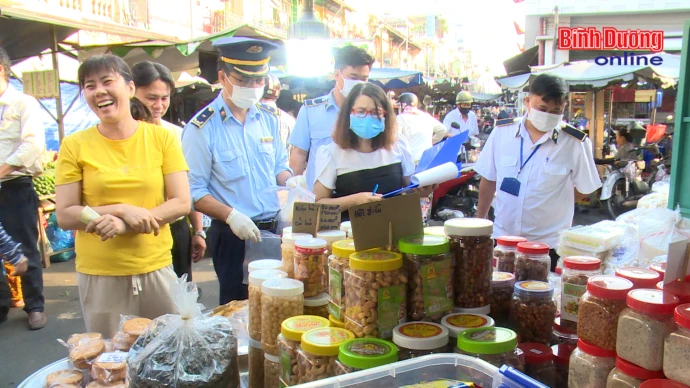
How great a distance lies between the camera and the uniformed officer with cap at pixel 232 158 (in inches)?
107

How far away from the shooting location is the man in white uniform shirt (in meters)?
2.98

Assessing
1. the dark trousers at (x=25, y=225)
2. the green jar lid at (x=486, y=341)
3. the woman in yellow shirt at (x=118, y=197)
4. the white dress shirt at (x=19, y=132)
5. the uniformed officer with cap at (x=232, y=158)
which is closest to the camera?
the green jar lid at (x=486, y=341)

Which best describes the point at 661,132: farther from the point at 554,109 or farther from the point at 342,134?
the point at 342,134

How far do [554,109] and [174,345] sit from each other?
8.21 ft

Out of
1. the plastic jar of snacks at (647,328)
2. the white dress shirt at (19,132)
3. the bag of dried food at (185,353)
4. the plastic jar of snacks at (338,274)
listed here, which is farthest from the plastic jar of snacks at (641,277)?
the white dress shirt at (19,132)

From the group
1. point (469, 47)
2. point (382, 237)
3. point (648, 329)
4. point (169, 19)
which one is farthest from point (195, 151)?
point (469, 47)

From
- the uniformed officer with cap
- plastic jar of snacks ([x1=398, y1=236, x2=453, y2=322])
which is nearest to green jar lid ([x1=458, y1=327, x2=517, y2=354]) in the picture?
plastic jar of snacks ([x1=398, y1=236, x2=453, y2=322])

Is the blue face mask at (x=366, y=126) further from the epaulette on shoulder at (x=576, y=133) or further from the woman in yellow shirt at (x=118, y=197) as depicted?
the epaulette on shoulder at (x=576, y=133)

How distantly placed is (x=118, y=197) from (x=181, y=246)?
3.68 ft

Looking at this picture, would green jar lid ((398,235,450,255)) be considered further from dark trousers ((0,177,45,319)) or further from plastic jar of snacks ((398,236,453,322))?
dark trousers ((0,177,45,319))

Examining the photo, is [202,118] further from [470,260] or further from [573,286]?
[573,286]

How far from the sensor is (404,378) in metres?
1.16

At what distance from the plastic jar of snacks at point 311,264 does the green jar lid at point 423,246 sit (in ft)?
1.09

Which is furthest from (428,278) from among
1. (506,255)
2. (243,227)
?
(243,227)
